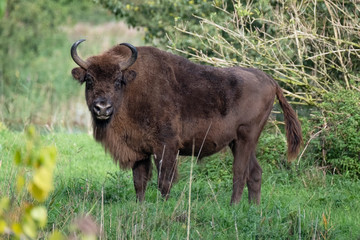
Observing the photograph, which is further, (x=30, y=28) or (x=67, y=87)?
(x=30, y=28)

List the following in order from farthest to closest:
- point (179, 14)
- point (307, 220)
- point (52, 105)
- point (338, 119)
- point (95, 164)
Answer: point (52, 105) < point (179, 14) < point (95, 164) < point (338, 119) < point (307, 220)

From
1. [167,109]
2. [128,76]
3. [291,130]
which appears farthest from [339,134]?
[128,76]

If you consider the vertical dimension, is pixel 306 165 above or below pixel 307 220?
below

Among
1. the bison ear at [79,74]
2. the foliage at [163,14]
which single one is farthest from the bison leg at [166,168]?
the foliage at [163,14]

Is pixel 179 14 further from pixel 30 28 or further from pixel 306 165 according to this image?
pixel 30 28

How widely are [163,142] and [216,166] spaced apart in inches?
67.4

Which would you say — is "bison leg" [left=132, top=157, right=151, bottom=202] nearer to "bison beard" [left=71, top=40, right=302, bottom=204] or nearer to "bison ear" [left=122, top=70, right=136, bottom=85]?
"bison beard" [left=71, top=40, right=302, bottom=204]

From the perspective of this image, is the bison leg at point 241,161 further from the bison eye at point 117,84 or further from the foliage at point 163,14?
the foliage at point 163,14

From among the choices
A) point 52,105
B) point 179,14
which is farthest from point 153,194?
point 52,105

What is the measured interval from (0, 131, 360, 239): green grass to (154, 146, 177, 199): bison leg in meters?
0.20

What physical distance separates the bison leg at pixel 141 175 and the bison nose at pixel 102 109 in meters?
0.78

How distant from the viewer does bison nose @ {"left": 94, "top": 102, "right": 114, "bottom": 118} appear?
669cm

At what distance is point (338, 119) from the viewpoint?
821cm

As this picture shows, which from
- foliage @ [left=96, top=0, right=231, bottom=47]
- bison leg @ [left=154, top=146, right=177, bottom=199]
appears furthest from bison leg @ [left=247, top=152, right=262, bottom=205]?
foliage @ [left=96, top=0, right=231, bottom=47]
